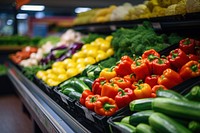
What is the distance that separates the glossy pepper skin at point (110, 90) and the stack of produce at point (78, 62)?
142 cm

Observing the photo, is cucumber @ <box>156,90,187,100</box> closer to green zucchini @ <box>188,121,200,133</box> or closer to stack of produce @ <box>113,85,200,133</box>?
stack of produce @ <box>113,85,200,133</box>

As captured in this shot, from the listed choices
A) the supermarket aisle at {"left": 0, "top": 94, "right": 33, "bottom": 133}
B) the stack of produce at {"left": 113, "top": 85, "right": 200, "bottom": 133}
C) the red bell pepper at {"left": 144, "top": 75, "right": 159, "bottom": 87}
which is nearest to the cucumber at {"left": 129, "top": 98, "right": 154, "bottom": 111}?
the stack of produce at {"left": 113, "top": 85, "right": 200, "bottom": 133}

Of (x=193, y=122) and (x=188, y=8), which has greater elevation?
(x=188, y=8)

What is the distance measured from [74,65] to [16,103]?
A: 10.9 ft

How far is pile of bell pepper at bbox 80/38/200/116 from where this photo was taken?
1.89 meters

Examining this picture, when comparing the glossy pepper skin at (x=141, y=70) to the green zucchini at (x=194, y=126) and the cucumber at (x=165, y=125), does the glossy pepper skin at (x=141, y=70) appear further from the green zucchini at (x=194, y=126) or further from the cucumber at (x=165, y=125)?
the green zucchini at (x=194, y=126)

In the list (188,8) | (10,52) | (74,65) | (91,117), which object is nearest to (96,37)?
(74,65)

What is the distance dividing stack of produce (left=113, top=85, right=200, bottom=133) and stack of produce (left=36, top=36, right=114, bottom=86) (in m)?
→ 1.92

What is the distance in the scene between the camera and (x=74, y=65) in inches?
151

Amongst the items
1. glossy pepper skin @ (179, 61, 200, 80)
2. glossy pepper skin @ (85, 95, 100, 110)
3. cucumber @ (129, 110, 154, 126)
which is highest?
glossy pepper skin @ (179, 61, 200, 80)

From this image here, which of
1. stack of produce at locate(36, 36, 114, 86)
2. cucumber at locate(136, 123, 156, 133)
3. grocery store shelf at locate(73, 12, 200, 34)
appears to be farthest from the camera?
stack of produce at locate(36, 36, 114, 86)

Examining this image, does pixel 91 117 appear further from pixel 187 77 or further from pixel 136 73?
pixel 187 77

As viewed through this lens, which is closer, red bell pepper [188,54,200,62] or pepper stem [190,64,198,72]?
pepper stem [190,64,198,72]

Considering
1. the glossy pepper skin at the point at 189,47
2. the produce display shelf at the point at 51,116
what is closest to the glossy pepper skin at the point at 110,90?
the produce display shelf at the point at 51,116
